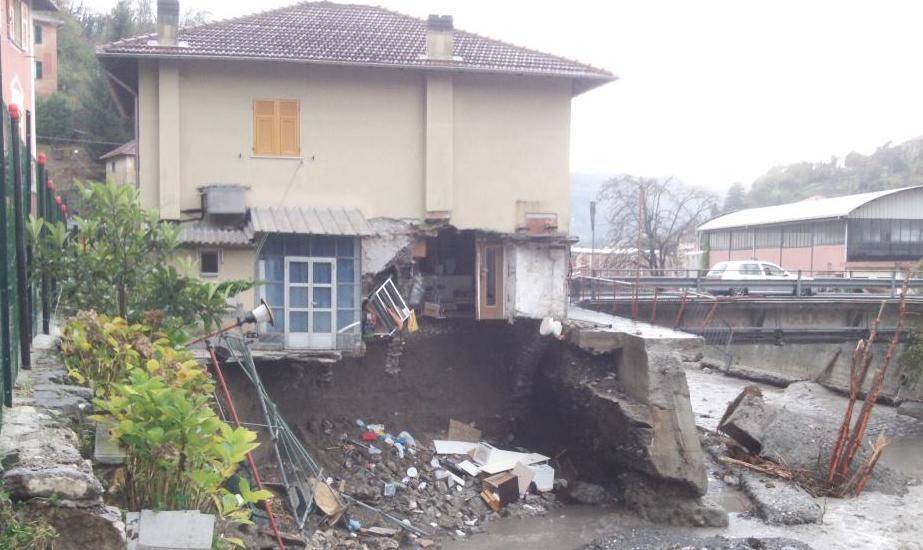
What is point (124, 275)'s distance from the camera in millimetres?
7496

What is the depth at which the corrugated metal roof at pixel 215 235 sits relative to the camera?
14.9 meters

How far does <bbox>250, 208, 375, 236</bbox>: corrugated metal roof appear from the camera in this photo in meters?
15.0

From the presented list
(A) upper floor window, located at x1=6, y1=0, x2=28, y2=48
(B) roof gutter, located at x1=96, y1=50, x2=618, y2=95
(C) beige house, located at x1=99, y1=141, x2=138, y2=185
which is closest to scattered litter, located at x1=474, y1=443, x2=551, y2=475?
(B) roof gutter, located at x1=96, y1=50, x2=618, y2=95

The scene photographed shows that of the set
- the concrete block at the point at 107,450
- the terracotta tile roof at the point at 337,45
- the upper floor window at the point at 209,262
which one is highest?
the terracotta tile roof at the point at 337,45

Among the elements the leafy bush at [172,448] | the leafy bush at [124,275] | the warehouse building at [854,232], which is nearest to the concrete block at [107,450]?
the leafy bush at [172,448]

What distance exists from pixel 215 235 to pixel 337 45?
452cm

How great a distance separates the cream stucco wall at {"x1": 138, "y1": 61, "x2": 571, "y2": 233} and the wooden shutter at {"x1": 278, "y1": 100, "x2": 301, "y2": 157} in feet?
0.41

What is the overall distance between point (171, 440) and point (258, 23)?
14.0 metres

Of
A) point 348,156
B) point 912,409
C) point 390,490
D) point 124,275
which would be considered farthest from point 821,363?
point 124,275

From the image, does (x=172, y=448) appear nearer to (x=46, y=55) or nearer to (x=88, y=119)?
(x=88, y=119)

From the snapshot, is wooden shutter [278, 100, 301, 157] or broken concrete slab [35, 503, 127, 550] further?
wooden shutter [278, 100, 301, 157]

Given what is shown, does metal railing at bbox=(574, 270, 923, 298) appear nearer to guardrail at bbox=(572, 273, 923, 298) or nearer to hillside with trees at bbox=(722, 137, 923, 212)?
guardrail at bbox=(572, 273, 923, 298)

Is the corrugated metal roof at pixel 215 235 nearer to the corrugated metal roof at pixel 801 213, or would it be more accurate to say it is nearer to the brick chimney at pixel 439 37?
the brick chimney at pixel 439 37

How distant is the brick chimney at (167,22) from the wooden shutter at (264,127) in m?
1.92
